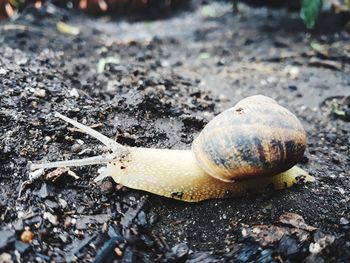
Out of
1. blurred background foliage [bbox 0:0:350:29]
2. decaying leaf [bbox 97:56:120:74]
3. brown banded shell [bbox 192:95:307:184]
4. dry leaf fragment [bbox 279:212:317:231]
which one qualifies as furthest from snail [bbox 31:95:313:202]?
blurred background foliage [bbox 0:0:350:29]

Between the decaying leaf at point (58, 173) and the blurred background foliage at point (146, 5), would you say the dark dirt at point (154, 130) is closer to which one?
the decaying leaf at point (58, 173)

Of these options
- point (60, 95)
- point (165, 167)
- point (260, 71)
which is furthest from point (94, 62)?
point (165, 167)

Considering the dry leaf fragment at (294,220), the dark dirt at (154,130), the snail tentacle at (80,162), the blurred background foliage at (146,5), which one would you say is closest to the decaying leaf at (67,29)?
the dark dirt at (154,130)

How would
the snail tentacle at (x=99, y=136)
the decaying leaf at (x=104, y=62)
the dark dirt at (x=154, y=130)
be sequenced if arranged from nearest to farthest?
the dark dirt at (x=154, y=130) < the snail tentacle at (x=99, y=136) < the decaying leaf at (x=104, y=62)

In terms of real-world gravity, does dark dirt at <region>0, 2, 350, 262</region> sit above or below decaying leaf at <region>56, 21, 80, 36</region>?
below

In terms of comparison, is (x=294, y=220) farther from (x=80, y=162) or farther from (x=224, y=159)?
(x=80, y=162)

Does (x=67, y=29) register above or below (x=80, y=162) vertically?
above

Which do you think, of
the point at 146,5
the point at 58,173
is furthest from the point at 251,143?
the point at 146,5

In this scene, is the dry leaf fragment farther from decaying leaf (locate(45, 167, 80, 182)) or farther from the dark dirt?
decaying leaf (locate(45, 167, 80, 182))
